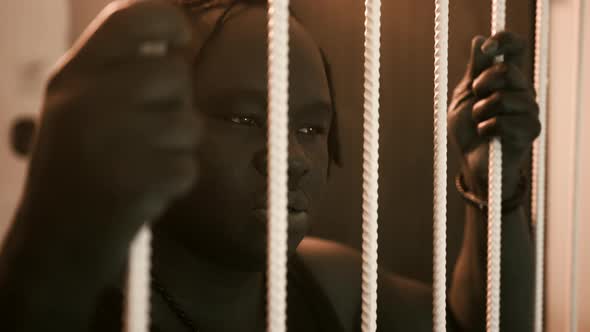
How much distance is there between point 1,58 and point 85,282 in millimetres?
459

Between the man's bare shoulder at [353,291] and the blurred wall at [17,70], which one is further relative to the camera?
the man's bare shoulder at [353,291]

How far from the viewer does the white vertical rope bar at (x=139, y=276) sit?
0.34 metres

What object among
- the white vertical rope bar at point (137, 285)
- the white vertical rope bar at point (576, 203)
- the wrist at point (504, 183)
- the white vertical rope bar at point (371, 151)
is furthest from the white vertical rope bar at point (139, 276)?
the white vertical rope bar at point (576, 203)

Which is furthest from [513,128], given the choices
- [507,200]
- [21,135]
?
[21,135]

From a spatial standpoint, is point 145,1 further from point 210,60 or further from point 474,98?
point 474,98

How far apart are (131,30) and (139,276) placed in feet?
0.56

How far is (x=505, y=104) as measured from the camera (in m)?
0.66

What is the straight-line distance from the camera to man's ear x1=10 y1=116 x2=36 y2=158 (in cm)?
66

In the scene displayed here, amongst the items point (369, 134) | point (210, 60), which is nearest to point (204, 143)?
point (210, 60)

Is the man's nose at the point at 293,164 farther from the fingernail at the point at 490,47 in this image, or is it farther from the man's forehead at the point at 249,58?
the fingernail at the point at 490,47

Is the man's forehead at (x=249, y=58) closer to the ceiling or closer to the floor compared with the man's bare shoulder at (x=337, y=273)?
closer to the ceiling

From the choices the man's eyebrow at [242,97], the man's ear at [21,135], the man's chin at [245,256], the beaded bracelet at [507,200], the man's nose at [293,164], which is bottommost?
the man's chin at [245,256]

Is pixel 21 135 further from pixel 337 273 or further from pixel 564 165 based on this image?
pixel 564 165

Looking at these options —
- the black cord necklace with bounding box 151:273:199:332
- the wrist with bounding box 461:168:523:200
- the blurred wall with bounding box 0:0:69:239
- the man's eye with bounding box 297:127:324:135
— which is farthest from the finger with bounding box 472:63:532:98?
the blurred wall with bounding box 0:0:69:239
